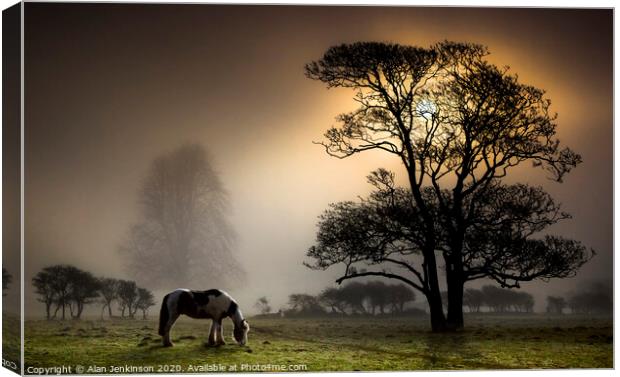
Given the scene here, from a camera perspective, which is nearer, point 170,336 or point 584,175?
point 170,336

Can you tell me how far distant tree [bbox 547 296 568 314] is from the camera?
9.55 m

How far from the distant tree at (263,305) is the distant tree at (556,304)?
318 centimetres

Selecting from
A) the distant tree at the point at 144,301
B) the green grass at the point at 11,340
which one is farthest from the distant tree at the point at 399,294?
the green grass at the point at 11,340

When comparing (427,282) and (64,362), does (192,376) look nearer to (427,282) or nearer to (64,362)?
(64,362)

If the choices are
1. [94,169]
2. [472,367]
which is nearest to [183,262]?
[94,169]

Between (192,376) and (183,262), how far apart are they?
1.24 metres

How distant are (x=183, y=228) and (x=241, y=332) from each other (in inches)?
51.3

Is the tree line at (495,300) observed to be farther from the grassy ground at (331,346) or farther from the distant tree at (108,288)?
the distant tree at (108,288)

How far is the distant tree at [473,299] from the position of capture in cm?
947

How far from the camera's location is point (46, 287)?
897cm

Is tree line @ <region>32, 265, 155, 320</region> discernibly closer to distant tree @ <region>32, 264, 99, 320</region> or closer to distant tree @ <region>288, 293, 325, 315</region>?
Result: distant tree @ <region>32, 264, 99, 320</region>

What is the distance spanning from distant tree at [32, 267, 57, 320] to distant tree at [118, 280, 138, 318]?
2.26 ft

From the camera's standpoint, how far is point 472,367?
8.91 m

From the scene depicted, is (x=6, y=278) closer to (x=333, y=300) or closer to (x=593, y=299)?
(x=333, y=300)
